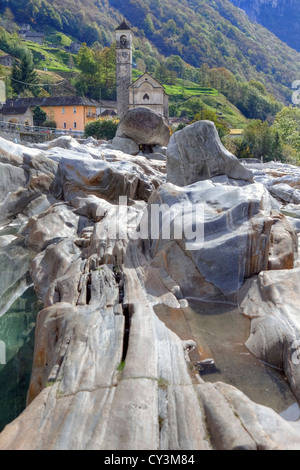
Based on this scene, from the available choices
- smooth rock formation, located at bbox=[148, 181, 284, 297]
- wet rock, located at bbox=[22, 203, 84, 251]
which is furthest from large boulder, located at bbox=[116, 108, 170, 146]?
smooth rock formation, located at bbox=[148, 181, 284, 297]

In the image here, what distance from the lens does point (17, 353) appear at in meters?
7.21

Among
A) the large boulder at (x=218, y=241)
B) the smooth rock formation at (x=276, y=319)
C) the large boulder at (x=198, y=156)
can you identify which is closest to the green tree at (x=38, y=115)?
the large boulder at (x=198, y=156)

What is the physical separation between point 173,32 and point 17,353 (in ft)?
561

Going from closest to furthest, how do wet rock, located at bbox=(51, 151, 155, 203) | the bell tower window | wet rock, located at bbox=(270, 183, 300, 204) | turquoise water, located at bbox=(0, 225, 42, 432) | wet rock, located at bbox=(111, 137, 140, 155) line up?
turquoise water, located at bbox=(0, 225, 42, 432), wet rock, located at bbox=(51, 151, 155, 203), wet rock, located at bbox=(270, 183, 300, 204), wet rock, located at bbox=(111, 137, 140, 155), the bell tower window

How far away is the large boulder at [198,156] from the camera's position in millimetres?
12383

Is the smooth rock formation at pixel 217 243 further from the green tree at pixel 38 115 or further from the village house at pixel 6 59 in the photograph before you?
the village house at pixel 6 59

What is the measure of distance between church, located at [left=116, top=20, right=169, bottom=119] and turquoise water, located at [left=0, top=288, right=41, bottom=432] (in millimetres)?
41751

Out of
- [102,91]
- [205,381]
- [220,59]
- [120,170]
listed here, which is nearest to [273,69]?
[220,59]

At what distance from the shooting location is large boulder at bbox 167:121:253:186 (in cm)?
1238

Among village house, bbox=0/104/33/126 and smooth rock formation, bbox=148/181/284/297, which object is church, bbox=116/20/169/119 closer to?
village house, bbox=0/104/33/126

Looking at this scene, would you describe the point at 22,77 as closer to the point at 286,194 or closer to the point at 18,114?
the point at 18,114

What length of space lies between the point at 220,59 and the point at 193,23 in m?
28.3
